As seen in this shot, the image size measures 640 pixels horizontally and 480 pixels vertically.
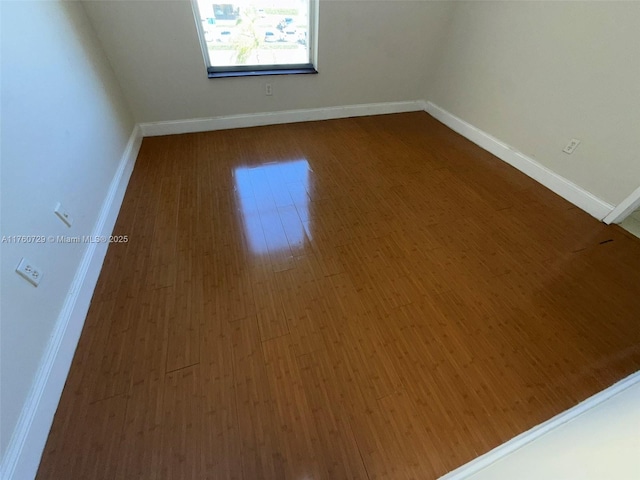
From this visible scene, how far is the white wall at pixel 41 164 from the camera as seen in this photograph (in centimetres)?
97

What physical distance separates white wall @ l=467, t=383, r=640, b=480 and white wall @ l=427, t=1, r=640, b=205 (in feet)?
5.43

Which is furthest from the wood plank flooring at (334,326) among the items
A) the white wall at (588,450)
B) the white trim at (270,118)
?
the white trim at (270,118)

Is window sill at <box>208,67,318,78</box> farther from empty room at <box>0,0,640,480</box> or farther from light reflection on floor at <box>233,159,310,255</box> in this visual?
light reflection on floor at <box>233,159,310,255</box>

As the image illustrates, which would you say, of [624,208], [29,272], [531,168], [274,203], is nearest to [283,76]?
[274,203]

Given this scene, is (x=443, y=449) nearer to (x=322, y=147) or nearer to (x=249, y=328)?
(x=249, y=328)

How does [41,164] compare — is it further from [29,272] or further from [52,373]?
[52,373]

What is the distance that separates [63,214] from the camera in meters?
1.33

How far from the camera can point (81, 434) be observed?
101 centimetres

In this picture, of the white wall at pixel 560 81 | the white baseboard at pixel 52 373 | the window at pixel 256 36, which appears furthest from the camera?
the window at pixel 256 36

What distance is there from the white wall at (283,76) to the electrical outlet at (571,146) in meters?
1.62

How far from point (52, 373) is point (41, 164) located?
2.77 ft

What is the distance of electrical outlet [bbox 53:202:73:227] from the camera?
1.29 metres

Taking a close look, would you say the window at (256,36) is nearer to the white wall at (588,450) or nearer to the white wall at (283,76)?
the white wall at (283,76)

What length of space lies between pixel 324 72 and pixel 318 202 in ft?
5.03
